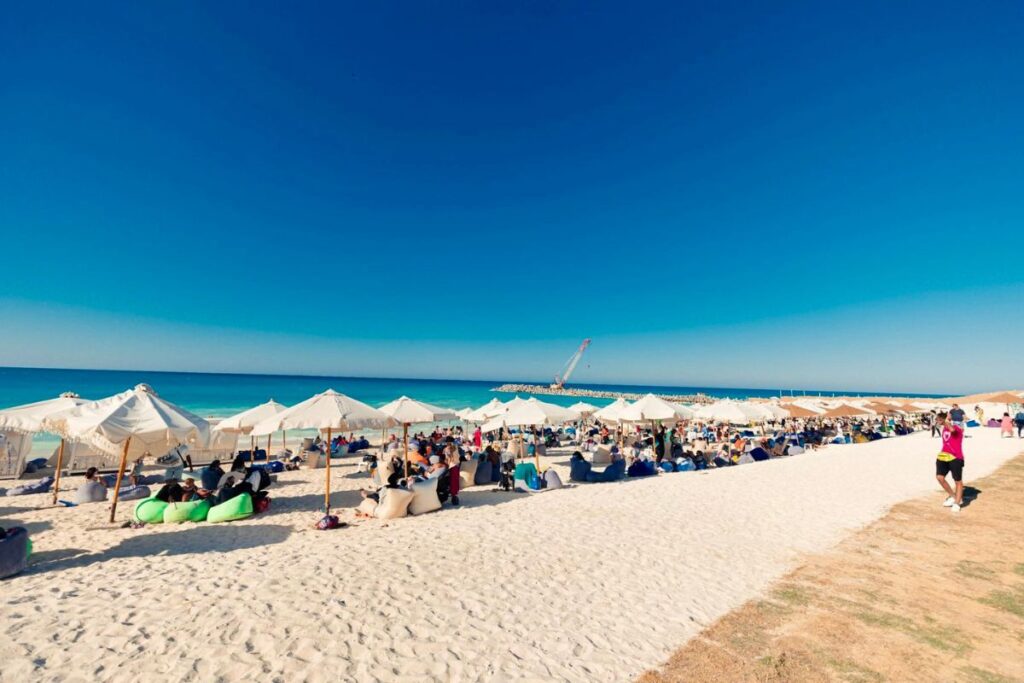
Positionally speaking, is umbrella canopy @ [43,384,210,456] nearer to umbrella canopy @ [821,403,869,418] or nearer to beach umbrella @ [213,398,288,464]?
beach umbrella @ [213,398,288,464]

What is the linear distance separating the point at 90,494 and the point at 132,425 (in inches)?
179

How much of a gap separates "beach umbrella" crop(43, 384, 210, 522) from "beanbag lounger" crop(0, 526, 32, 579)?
144 cm

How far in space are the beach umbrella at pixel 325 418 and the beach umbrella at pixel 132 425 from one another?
3.70 feet

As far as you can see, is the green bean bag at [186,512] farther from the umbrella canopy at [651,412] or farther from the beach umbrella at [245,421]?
the umbrella canopy at [651,412]

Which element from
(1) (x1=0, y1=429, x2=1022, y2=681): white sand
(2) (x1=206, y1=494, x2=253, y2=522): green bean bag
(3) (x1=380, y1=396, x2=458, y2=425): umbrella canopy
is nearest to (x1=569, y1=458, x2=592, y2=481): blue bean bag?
(1) (x1=0, y1=429, x2=1022, y2=681): white sand

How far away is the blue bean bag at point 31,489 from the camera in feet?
34.7

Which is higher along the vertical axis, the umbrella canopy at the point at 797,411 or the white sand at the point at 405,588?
the umbrella canopy at the point at 797,411

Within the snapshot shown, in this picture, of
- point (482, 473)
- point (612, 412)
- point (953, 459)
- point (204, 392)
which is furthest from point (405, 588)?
point (204, 392)

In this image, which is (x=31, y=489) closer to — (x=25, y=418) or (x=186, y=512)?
(x=25, y=418)

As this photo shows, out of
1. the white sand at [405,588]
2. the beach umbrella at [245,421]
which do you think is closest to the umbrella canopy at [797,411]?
the white sand at [405,588]

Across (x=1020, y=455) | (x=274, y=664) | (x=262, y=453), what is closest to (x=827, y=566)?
(x=274, y=664)

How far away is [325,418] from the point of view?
8.34 m

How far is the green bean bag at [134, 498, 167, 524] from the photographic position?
820cm

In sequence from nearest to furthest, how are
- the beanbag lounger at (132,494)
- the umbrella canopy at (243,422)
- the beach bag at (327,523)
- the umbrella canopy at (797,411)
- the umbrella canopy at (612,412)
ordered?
the beach bag at (327,523) → the beanbag lounger at (132,494) → the umbrella canopy at (243,422) → the umbrella canopy at (612,412) → the umbrella canopy at (797,411)
